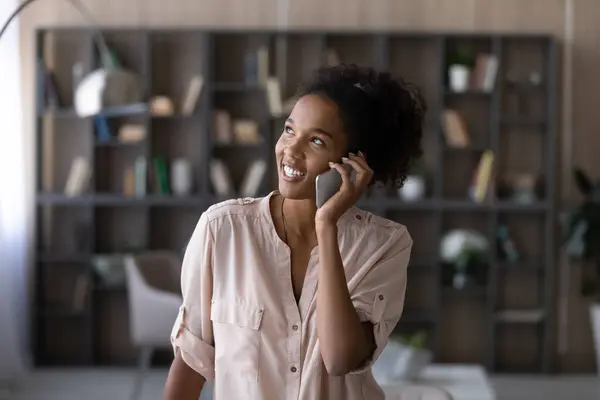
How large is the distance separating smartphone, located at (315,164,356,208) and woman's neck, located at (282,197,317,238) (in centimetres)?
11

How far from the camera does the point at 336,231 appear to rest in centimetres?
143

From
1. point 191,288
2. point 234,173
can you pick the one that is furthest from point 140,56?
point 191,288

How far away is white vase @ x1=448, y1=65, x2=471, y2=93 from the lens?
238 inches

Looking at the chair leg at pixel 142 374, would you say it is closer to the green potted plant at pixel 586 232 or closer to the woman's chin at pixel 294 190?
the green potted plant at pixel 586 232

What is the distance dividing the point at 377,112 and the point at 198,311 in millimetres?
435

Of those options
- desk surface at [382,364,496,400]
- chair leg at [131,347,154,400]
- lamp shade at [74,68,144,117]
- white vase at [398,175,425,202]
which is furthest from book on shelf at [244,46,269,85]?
desk surface at [382,364,496,400]

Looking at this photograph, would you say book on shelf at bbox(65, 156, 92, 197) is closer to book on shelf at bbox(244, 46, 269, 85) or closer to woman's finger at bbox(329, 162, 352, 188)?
book on shelf at bbox(244, 46, 269, 85)

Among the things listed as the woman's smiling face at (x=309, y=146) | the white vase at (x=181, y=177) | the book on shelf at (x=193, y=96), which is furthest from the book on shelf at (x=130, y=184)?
the woman's smiling face at (x=309, y=146)

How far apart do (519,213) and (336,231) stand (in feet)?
16.8

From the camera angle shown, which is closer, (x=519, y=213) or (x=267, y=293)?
(x=267, y=293)

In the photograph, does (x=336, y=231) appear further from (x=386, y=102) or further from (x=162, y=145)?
(x=162, y=145)

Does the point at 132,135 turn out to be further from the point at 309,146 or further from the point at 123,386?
the point at 309,146

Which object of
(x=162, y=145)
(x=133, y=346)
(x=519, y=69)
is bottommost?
(x=133, y=346)

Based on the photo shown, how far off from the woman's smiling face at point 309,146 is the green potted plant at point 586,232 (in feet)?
15.4
